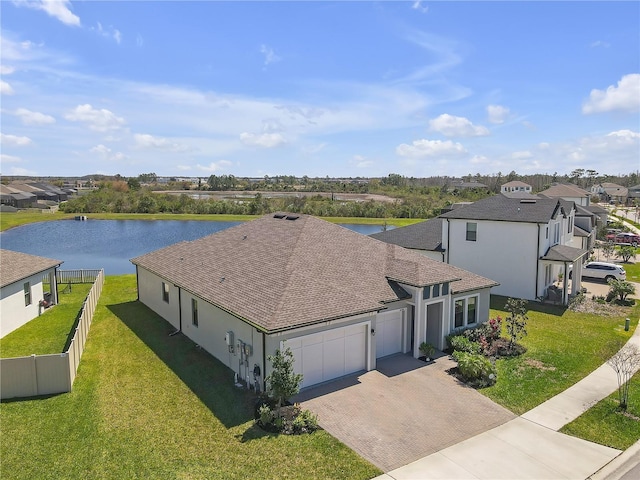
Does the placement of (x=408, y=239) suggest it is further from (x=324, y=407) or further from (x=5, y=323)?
(x=5, y=323)

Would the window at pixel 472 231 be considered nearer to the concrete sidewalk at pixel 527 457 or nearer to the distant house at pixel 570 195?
the concrete sidewalk at pixel 527 457

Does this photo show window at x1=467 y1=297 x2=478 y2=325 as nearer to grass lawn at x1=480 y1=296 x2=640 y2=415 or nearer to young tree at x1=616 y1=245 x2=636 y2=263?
grass lawn at x1=480 y1=296 x2=640 y2=415

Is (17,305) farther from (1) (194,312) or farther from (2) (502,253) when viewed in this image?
(2) (502,253)

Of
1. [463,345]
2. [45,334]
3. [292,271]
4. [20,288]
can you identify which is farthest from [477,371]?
[20,288]

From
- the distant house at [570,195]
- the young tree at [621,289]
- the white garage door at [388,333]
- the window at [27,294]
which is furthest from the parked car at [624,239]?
the window at [27,294]

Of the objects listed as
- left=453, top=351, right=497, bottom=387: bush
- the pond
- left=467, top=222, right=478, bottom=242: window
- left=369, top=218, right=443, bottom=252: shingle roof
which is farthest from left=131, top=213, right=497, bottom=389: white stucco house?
the pond
